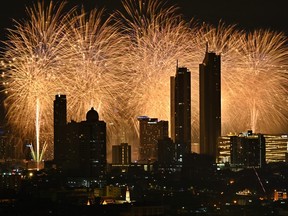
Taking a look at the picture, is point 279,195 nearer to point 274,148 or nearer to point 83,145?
Result: point 83,145

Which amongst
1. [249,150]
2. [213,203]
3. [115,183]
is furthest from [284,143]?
[213,203]

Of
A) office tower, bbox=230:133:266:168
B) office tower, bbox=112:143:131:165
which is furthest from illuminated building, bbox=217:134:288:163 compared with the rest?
office tower, bbox=112:143:131:165

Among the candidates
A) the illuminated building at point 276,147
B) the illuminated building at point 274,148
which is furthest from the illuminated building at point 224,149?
the illuminated building at point 276,147

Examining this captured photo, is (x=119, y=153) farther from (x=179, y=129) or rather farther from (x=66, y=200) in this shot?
(x=66, y=200)

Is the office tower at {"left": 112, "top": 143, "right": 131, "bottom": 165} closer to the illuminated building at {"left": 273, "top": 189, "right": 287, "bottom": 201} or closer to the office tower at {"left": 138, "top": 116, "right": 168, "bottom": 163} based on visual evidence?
the office tower at {"left": 138, "top": 116, "right": 168, "bottom": 163}

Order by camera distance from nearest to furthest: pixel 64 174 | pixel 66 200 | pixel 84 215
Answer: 1. pixel 84 215
2. pixel 66 200
3. pixel 64 174

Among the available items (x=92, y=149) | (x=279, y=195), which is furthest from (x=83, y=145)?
(x=279, y=195)

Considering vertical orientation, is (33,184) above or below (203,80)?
below
